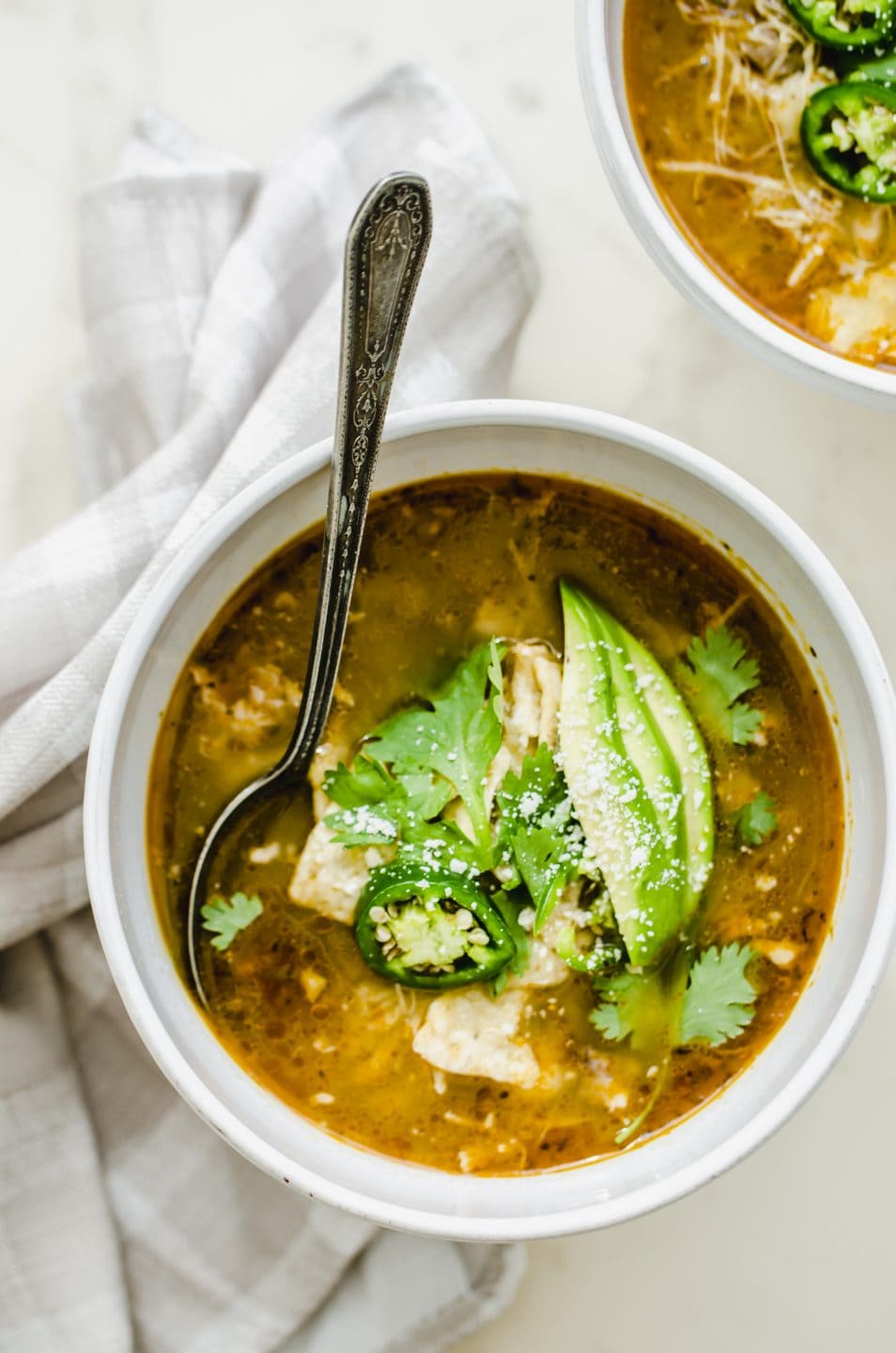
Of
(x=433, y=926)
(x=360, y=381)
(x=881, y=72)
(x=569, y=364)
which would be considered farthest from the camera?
(x=569, y=364)

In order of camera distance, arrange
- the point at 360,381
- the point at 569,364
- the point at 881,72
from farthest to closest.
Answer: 1. the point at 569,364
2. the point at 881,72
3. the point at 360,381

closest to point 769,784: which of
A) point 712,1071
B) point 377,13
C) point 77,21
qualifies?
point 712,1071

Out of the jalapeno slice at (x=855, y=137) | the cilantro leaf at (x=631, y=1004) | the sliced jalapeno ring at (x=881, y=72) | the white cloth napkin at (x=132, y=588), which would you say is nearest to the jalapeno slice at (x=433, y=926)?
the cilantro leaf at (x=631, y=1004)

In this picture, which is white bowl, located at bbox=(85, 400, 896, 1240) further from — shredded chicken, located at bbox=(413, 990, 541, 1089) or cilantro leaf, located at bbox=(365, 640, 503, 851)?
cilantro leaf, located at bbox=(365, 640, 503, 851)

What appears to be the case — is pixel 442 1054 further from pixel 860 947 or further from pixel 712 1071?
pixel 860 947

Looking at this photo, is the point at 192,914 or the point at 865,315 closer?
the point at 192,914

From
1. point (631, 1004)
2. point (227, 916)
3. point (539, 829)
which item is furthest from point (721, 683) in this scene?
point (227, 916)

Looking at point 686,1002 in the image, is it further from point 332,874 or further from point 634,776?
point 332,874

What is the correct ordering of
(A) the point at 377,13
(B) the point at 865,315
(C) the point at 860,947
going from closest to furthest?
(C) the point at 860,947
(B) the point at 865,315
(A) the point at 377,13
